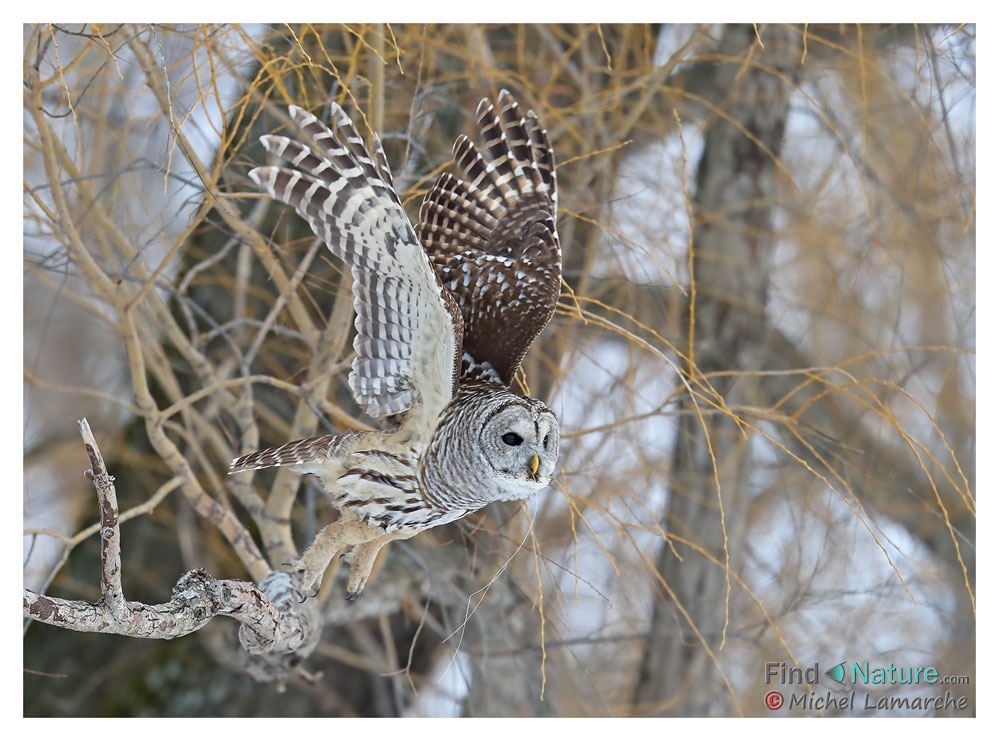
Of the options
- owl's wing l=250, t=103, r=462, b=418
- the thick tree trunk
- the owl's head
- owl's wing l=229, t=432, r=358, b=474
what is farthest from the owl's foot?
the thick tree trunk

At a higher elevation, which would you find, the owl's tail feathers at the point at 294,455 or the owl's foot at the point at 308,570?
the owl's tail feathers at the point at 294,455

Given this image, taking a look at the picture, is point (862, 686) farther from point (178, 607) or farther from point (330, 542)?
point (178, 607)

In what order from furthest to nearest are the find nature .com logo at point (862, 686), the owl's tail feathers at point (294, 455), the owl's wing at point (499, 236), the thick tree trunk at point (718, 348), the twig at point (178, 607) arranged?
1. the thick tree trunk at point (718, 348)
2. the find nature .com logo at point (862, 686)
3. the owl's wing at point (499, 236)
4. the owl's tail feathers at point (294, 455)
5. the twig at point (178, 607)

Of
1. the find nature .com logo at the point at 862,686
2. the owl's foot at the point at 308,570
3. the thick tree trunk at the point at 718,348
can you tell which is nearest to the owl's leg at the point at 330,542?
the owl's foot at the point at 308,570

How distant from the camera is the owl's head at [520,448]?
3.50 ft

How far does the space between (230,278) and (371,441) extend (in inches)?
43.6

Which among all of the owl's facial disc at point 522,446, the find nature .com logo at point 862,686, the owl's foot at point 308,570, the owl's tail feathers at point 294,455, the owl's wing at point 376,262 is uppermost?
the owl's wing at point 376,262

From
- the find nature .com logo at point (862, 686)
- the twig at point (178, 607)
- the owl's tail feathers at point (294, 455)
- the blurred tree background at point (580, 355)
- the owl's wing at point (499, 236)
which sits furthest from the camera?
the find nature .com logo at point (862, 686)

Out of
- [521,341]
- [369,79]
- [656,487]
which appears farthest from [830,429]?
[369,79]

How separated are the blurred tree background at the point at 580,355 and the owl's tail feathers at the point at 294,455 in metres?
0.18

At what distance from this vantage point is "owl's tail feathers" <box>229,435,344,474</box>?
Answer: 3.98 ft

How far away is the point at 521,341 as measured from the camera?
1318 mm

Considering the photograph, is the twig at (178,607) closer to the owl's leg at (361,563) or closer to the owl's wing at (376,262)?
the owl's leg at (361,563)

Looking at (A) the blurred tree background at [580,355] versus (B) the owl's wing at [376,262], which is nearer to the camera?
(B) the owl's wing at [376,262]
